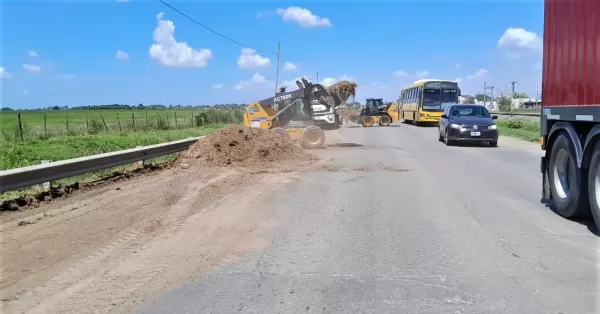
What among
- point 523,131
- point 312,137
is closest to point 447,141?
point 312,137

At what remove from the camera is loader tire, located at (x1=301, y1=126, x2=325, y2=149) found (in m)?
20.1

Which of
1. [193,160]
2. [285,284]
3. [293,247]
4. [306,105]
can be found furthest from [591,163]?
[306,105]

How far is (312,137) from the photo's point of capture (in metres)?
20.1

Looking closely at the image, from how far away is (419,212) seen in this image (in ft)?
27.3

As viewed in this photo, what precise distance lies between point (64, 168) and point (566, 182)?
880 cm

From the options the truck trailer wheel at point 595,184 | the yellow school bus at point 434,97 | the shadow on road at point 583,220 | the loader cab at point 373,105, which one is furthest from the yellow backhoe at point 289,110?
the loader cab at point 373,105

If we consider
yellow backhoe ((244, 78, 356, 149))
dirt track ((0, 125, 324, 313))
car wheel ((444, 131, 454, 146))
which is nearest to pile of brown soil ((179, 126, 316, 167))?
dirt track ((0, 125, 324, 313))

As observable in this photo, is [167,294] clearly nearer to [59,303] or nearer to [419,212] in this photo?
[59,303]

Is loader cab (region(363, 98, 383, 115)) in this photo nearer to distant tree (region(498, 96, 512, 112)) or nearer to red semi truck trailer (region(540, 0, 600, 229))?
red semi truck trailer (region(540, 0, 600, 229))

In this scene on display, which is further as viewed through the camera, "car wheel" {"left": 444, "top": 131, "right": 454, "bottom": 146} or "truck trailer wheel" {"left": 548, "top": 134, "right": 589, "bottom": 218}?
"car wheel" {"left": 444, "top": 131, "right": 454, "bottom": 146}

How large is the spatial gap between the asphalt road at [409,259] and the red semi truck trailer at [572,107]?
0.44 metres

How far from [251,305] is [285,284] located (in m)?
0.59

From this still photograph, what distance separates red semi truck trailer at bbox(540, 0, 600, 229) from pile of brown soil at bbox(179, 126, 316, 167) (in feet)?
25.5

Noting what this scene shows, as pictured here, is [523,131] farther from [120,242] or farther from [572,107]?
[120,242]
